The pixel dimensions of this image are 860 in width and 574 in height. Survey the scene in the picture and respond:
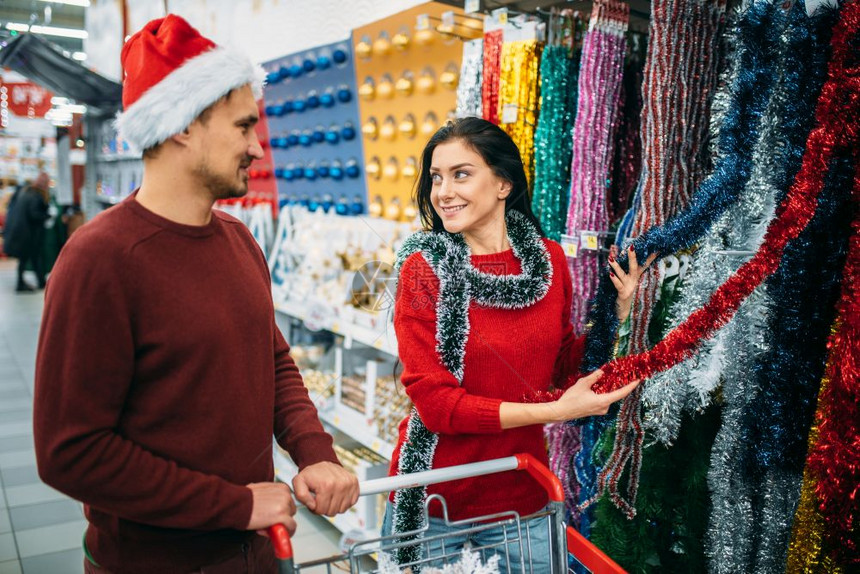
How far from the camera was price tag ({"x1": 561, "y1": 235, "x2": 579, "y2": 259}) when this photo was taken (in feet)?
6.10

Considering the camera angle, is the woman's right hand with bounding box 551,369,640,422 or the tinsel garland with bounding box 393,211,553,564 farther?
the tinsel garland with bounding box 393,211,553,564

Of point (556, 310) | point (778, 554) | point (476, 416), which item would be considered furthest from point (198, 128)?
point (778, 554)

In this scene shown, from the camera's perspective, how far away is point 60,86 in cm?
752

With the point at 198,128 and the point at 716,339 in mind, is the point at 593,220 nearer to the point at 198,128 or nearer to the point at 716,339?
the point at 716,339

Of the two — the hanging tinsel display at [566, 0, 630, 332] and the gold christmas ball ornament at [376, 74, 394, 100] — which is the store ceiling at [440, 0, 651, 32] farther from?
the gold christmas ball ornament at [376, 74, 394, 100]

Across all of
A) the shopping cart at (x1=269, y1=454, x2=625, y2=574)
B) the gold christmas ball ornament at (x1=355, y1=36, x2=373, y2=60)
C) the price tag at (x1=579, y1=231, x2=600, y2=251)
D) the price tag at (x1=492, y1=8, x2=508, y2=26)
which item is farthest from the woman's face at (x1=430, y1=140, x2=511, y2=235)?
the gold christmas ball ornament at (x1=355, y1=36, x2=373, y2=60)

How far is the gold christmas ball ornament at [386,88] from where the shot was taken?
131 inches

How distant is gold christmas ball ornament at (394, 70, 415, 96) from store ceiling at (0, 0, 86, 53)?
5.96 meters

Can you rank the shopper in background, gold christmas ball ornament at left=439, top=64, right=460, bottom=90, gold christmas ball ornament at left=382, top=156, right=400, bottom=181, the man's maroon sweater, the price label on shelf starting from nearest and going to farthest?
the man's maroon sweater, the price label on shelf, gold christmas ball ornament at left=439, top=64, right=460, bottom=90, gold christmas ball ornament at left=382, top=156, right=400, bottom=181, the shopper in background

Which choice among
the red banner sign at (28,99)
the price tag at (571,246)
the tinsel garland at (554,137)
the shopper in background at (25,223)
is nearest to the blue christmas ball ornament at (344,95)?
the tinsel garland at (554,137)

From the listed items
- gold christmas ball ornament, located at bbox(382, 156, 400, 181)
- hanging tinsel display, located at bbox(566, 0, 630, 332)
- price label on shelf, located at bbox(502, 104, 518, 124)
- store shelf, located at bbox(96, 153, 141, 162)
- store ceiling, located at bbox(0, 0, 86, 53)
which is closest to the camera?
hanging tinsel display, located at bbox(566, 0, 630, 332)

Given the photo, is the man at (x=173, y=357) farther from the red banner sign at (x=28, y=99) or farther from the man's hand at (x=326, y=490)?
the red banner sign at (x=28, y=99)

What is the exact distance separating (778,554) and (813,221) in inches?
24.9

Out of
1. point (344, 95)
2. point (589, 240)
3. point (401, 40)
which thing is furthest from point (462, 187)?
point (344, 95)
